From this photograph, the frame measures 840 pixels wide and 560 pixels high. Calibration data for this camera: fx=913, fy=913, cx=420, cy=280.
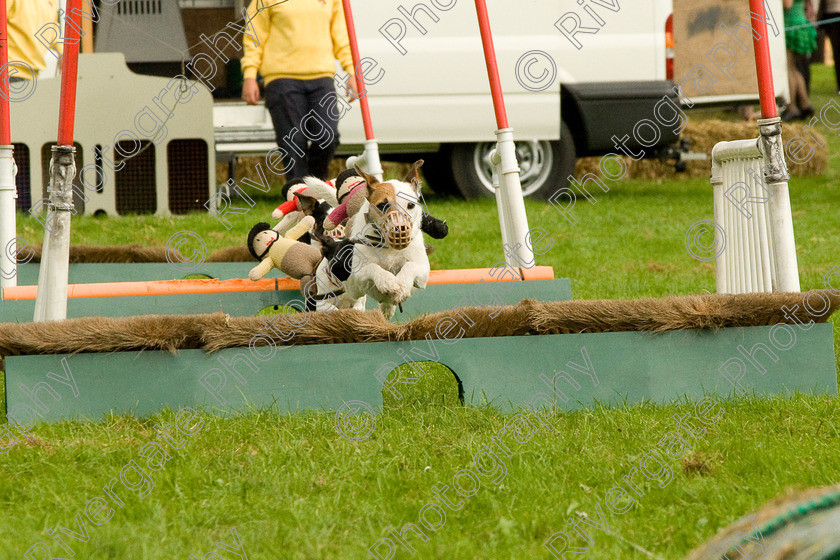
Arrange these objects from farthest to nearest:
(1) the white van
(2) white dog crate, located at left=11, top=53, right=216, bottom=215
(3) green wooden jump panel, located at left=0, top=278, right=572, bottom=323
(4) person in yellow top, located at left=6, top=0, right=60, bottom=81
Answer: (1) the white van
(2) white dog crate, located at left=11, top=53, right=216, bottom=215
(4) person in yellow top, located at left=6, top=0, right=60, bottom=81
(3) green wooden jump panel, located at left=0, top=278, right=572, bottom=323

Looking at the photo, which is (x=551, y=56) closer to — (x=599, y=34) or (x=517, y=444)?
(x=599, y=34)

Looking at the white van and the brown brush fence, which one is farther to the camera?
the white van

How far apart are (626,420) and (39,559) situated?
60.8 inches

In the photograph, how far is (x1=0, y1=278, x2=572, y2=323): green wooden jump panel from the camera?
12.0 feet

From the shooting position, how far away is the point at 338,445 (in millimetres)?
2389

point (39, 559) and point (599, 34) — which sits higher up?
point (599, 34)

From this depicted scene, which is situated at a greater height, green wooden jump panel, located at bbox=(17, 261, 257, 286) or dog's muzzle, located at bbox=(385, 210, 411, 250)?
dog's muzzle, located at bbox=(385, 210, 411, 250)

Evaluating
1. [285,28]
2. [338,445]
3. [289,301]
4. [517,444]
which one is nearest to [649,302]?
[517,444]

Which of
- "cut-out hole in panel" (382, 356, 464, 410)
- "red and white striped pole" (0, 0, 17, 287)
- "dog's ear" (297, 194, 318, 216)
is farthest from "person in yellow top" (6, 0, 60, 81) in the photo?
"cut-out hole in panel" (382, 356, 464, 410)

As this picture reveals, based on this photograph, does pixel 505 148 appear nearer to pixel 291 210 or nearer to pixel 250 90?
pixel 291 210

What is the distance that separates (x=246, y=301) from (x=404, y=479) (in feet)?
5.94

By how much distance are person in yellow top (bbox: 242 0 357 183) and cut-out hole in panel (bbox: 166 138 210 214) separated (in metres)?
1.34

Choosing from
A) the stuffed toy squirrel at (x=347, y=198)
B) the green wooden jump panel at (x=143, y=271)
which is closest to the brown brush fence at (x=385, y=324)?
the stuffed toy squirrel at (x=347, y=198)

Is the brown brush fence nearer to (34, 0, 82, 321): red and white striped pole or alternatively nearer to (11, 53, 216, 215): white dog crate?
(34, 0, 82, 321): red and white striped pole
